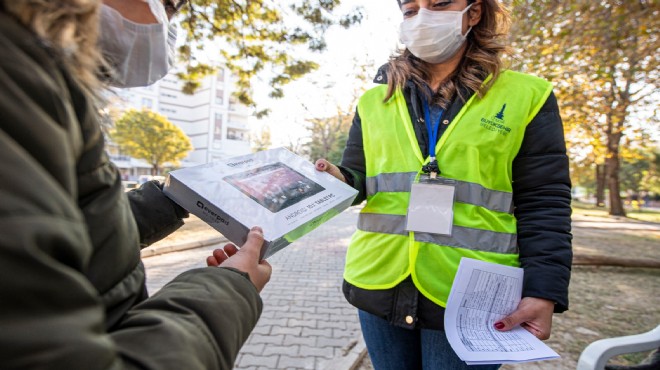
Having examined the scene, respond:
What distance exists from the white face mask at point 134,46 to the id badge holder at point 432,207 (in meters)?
0.96

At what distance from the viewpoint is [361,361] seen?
11.2 feet

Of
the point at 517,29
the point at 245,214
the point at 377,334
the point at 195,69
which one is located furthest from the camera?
the point at 195,69

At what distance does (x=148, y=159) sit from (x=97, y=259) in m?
37.2

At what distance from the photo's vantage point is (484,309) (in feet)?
4.40

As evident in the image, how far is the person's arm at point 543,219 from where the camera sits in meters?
1.31

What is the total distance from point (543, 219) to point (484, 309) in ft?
1.20

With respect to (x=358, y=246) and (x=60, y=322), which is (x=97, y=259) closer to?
(x=60, y=322)

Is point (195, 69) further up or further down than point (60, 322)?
further up

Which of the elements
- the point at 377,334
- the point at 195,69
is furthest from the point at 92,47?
the point at 195,69

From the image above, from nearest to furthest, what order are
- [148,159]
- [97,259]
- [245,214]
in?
[97,259]
[245,214]
[148,159]

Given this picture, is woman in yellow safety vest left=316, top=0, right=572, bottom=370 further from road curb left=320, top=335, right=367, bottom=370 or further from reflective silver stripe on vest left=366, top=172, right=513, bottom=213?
road curb left=320, top=335, right=367, bottom=370

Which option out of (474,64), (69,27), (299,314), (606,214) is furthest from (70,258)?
(606,214)

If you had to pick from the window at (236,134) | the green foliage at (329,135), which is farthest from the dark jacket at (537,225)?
the window at (236,134)

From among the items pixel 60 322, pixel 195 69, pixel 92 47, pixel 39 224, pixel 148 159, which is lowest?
pixel 148 159
